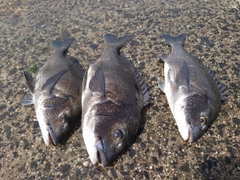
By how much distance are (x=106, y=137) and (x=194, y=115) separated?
3.60 ft

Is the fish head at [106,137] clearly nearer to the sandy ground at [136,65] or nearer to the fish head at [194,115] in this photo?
the sandy ground at [136,65]

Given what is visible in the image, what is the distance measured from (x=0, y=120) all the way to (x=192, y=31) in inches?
145

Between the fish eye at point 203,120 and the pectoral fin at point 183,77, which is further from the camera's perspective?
the pectoral fin at point 183,77

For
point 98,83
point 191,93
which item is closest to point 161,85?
point 191,93

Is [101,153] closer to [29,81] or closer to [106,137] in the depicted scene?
[106,137]

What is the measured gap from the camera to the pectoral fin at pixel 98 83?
303 cm

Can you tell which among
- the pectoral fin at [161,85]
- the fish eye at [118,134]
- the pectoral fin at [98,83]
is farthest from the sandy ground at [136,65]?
the pectoral fin at [98,83]

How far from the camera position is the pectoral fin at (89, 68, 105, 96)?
303 cm

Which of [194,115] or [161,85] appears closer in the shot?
[194,115]

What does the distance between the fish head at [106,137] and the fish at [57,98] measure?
400 mm

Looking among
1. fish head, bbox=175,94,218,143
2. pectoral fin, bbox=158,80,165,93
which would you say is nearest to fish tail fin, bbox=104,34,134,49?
pectoral fin, bbox=158,80,165,93

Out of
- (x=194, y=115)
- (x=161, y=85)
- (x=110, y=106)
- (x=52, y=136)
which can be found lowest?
(x=161, y=85)

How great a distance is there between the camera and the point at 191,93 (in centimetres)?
316

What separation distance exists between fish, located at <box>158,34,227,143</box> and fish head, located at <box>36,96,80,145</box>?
1317 millimetres
